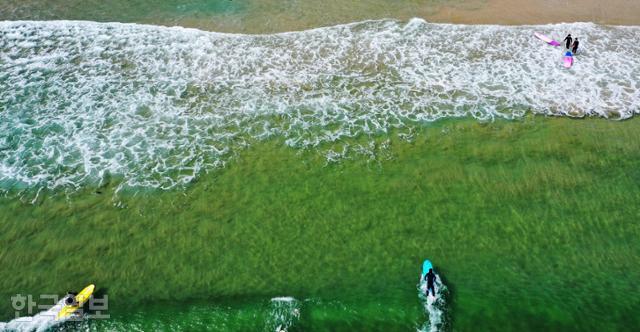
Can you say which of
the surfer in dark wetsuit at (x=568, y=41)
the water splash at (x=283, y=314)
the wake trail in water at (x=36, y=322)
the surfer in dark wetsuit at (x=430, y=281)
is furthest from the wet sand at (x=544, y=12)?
the wake trail in water at (x=36, y=322)

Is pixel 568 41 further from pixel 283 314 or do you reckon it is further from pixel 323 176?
pixel 283 314

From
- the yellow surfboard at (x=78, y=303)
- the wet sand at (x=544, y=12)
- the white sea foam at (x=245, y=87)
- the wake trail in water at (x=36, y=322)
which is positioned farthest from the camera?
the wet sand at (x=544, y=12)

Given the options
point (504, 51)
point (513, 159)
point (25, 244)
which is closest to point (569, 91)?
point (504, 51)

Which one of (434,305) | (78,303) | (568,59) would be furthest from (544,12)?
(78,303)

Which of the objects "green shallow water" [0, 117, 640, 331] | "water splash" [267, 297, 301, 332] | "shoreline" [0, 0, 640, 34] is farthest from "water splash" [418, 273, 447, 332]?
"shoreline" [0, 0, 640, 34]

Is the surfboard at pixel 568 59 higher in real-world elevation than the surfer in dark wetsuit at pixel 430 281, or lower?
higher

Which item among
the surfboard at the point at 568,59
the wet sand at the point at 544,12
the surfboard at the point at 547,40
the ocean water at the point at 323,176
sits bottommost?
the ocean water at the point at 323,176

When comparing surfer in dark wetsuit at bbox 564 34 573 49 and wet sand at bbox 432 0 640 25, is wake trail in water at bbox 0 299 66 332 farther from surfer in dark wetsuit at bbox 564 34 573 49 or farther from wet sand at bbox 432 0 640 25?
surfer in dark wetsuit at bbox 564 34 573 49

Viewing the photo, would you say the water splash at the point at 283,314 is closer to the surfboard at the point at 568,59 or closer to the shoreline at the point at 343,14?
the shoreline at the point at 343,14
